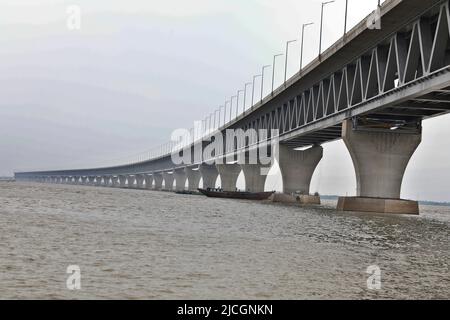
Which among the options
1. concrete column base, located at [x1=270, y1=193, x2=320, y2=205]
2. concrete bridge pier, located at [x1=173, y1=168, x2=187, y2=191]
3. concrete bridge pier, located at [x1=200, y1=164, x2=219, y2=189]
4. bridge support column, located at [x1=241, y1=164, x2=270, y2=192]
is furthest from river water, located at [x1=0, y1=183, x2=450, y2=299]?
concrete bridge pier, located at [x1=173, y1=168, x2=187, y2=191]

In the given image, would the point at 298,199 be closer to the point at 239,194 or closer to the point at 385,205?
the point at 239,194

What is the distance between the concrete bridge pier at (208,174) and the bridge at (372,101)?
6708 centimetres

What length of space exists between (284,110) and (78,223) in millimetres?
53678

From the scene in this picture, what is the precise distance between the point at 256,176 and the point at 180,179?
82.9 m

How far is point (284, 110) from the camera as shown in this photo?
8012cm

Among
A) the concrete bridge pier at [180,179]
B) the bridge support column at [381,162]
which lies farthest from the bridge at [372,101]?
the concrete bridge pier at [180,179]

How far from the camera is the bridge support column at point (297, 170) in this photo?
87.4 meters

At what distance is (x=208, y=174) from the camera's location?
15662cm

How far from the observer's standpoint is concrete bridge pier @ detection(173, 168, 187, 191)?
18962cm

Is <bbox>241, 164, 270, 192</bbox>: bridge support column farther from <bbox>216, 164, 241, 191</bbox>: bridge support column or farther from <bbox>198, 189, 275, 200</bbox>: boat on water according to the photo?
<bbox>216, 164, 241, 191</bbox>: bridge support column

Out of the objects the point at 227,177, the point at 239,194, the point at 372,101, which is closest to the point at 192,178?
the point at 227,177

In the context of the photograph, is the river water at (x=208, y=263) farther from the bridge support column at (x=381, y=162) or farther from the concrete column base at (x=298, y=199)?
the concrete column base at (x=298, y=199)

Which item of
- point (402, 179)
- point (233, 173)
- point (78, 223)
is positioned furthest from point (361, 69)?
point (233, 173)
